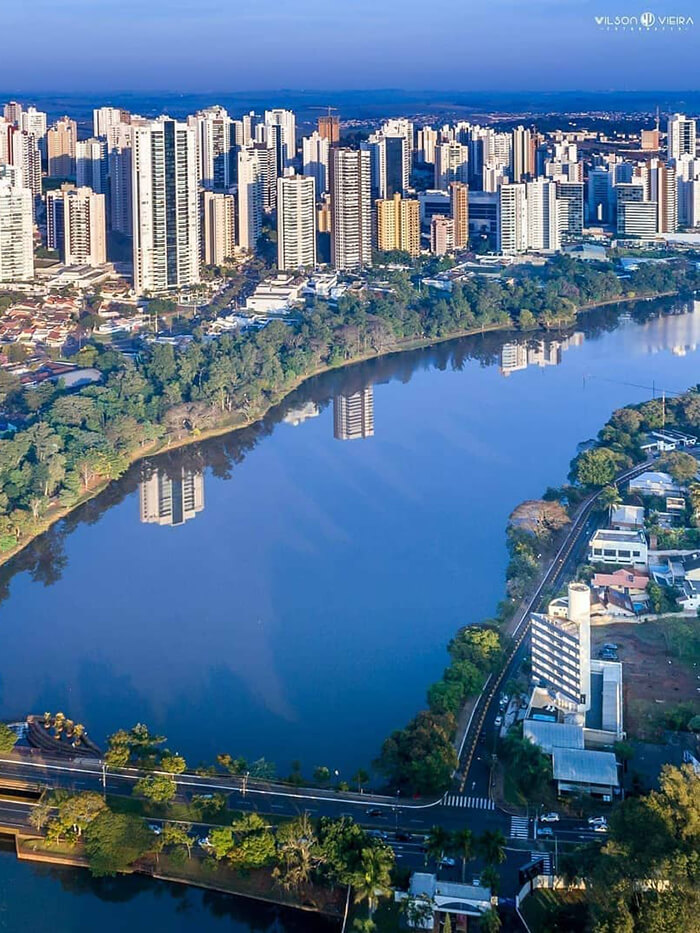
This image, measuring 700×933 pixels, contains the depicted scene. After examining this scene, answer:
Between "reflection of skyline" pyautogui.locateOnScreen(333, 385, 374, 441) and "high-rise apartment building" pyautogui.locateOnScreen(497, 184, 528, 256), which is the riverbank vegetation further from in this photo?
"high-rise apartment building" pyautogui.locateOnScreen(497, 184, 528, 256)

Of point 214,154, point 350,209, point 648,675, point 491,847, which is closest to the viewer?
point 491,847

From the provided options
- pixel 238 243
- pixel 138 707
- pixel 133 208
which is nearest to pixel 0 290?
pixel 133 208

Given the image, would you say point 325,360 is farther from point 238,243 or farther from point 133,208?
point 238,243

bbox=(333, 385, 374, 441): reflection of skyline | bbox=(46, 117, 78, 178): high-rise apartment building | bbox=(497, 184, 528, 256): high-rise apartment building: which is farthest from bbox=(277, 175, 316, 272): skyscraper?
bbox=(46, 117, 78, 178): high-rise apartment building

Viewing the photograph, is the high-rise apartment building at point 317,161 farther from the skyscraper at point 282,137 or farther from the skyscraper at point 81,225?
the skyscraper at point 81,225

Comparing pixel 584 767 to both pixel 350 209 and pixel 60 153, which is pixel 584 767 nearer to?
pixel 350 209

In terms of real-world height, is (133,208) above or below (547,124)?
below

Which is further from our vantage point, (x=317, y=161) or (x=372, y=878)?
(x=317, y=161)

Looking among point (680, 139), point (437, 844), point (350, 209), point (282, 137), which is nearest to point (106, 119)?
point (282, 137)
